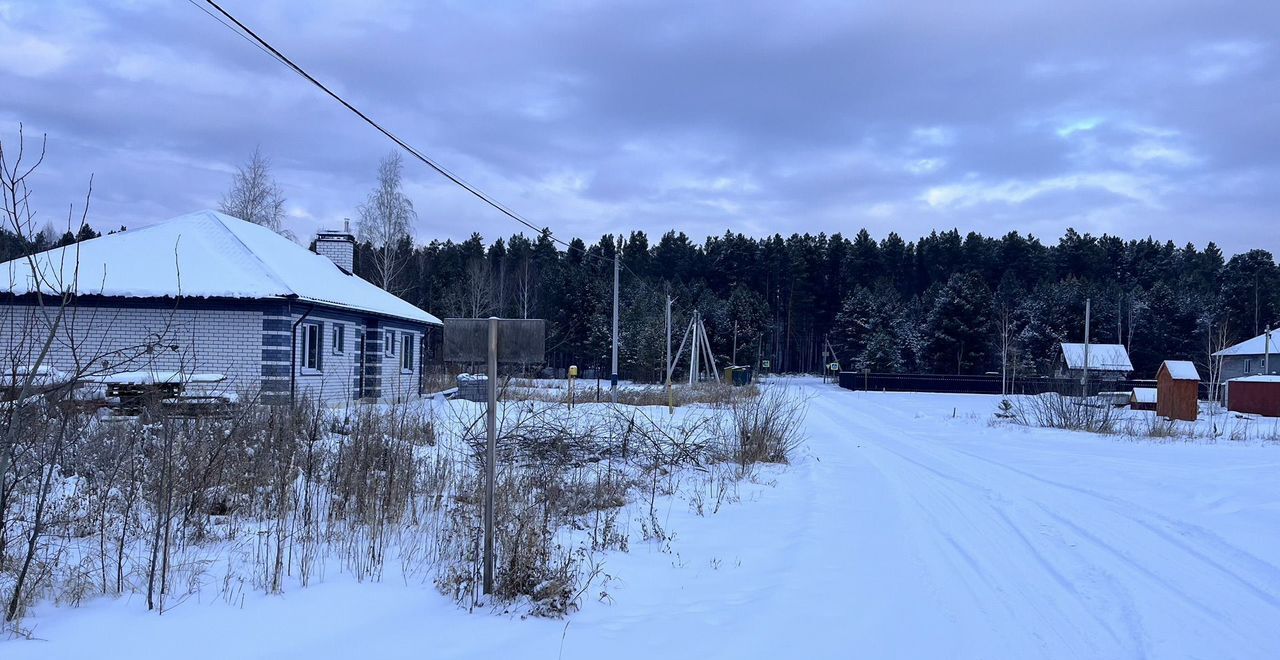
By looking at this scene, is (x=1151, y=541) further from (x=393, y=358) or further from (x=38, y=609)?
(x=393, y=358)

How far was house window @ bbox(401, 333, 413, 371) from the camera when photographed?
29.6m

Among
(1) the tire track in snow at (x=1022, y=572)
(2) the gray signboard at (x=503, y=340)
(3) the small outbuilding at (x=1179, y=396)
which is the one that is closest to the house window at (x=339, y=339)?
(1) the tire track in snow at (x=1022, y=572)

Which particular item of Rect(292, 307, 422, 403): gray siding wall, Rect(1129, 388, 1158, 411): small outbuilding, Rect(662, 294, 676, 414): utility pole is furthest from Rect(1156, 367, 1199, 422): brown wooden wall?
Rect(292, 307, 422, 403): gray siding wall

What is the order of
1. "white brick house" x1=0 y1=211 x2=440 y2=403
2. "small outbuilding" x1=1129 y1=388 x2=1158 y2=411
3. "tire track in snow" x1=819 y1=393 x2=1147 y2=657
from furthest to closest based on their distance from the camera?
"small outbuilding" x1=1129 y1=388 x2=1158 y2=411, "white brick house" x1=0 y1=211 x2=440 y2=403, "tire track in snow" x1=819 y1=393 x2=1147 y2=657

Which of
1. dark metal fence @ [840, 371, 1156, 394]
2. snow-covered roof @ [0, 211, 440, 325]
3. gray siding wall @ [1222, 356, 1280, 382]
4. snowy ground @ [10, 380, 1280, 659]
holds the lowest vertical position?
dark metal fence @ [840, 371, 1156, 394]

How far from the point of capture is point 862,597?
19.1 feet

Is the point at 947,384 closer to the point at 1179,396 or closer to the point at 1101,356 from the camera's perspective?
the point at 1101,356

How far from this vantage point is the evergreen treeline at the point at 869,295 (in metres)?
61.9

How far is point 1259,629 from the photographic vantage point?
17.1 feet

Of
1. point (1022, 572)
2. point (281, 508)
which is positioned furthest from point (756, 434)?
point (281, 508)

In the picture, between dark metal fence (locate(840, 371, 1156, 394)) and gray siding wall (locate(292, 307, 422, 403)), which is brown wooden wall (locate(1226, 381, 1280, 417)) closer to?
dark metal fence (locate(840, 371, 1156, 394))

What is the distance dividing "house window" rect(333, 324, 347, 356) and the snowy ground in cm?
1657

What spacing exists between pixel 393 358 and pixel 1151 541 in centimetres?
2444

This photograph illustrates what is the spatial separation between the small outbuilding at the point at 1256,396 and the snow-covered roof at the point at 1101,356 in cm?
1369
